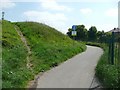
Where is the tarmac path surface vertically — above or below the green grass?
below

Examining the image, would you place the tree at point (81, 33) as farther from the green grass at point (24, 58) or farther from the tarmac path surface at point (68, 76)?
the tarmac path surface at point (68, 76)

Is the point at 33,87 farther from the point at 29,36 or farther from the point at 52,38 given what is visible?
the point at 52,38

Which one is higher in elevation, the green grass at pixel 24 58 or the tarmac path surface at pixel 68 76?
the green grass at pixel 24 58

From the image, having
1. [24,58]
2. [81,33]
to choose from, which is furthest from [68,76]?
[81,33]

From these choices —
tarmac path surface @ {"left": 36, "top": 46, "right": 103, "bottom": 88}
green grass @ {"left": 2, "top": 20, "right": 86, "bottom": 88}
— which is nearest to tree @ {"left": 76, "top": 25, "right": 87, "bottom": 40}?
green grass @ {"left": 2, "top": 20, "right": 86, "bottom": 88}

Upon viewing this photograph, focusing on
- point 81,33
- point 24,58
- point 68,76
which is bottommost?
point 68,76

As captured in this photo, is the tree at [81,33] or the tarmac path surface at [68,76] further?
the tree at [81,33]

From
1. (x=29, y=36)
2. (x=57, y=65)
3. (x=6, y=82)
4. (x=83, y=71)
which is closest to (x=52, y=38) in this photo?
(x=29, y=36)

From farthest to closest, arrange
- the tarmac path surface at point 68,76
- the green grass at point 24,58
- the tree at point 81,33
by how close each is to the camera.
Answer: the tree at point 81,33 → the tarmac path surface at point 68,76 → the green grass at point 24,58

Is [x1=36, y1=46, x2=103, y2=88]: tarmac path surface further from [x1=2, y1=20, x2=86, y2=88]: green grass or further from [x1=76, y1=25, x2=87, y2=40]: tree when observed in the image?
[x1=76, y1=25, x2=87, y2=40]: tree

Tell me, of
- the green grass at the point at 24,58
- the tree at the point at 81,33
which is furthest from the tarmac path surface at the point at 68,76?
the tree at the point at 81,33

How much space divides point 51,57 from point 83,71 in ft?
11.8

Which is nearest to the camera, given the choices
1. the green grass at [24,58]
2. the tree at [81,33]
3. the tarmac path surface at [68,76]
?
the green grass at [24,58]

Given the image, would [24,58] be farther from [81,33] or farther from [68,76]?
[81,33]
